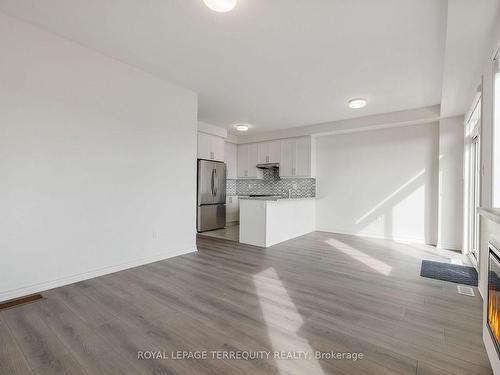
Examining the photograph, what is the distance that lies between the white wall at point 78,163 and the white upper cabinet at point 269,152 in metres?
3.45

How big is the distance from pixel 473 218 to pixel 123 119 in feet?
18.3

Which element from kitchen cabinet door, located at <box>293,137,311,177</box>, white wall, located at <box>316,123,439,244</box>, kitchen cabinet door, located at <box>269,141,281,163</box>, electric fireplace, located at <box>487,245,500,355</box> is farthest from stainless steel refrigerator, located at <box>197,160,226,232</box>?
electric fireplace, located at <box>487,245,500,355</box>

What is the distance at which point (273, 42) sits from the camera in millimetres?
2723

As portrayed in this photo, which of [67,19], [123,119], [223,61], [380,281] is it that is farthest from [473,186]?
[67,19]

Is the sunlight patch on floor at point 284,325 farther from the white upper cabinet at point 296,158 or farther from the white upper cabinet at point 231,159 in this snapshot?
the white upper cabinet at point 231,159

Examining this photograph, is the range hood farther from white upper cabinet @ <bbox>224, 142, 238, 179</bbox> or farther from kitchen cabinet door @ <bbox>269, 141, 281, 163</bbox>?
white upper cabinet @ <bbox>224, 142, 238, 179</bbox>

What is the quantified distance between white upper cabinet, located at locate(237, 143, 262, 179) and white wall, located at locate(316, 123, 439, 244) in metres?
1.82

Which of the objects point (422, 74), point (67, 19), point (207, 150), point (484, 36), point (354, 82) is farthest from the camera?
point (207, 150)

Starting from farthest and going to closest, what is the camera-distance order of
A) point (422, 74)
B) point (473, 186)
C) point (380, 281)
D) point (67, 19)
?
point (473, 186) → point (422, 74) → point (380, 281) → point (67, 19)

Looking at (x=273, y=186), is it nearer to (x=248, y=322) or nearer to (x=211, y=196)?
(x=211, y=196)

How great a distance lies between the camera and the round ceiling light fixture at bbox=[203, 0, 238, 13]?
2.01 m

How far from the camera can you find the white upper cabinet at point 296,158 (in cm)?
628

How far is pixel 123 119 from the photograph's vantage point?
10.6 feet

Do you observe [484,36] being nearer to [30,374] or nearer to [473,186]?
[473,186]
